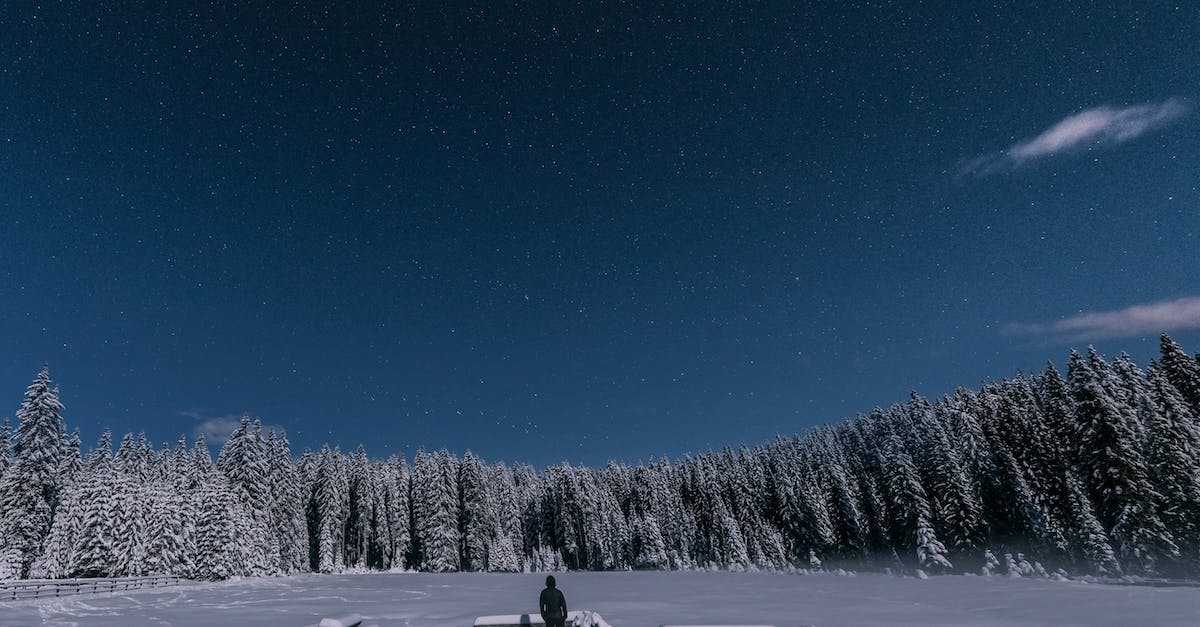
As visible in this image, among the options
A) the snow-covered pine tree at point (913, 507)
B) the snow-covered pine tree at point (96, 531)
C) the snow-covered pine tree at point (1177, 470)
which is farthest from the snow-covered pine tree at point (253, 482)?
the snow-covered pine tree at point (1177, 470)

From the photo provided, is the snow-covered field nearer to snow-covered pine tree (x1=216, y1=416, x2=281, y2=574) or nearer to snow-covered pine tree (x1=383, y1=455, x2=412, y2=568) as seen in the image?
snow-covered pine tree (x1=216, y1=416, x2=281, y2=574)

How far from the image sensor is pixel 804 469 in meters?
90.1

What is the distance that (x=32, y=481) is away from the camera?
47750 millimetres

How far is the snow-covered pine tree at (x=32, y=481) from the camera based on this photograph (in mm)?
46344

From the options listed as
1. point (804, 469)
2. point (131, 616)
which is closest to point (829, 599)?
point (131, 616)

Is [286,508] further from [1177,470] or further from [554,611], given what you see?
[1177,470]

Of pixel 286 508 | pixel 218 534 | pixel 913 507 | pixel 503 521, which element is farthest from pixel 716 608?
pixel 503 521

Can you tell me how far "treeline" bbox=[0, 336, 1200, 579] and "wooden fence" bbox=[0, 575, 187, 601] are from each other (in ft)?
21.3

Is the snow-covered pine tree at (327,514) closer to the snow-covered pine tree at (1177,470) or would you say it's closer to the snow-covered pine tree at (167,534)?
the snow-covered pine tree at (167,534)

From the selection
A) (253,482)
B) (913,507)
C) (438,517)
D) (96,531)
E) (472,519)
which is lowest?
(913,507)

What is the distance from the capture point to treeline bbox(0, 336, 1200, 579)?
41344 millimetres

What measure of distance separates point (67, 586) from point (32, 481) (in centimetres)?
1654

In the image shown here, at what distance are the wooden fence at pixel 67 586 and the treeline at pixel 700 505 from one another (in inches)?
256

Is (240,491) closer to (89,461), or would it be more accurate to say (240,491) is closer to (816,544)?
(89,461)
